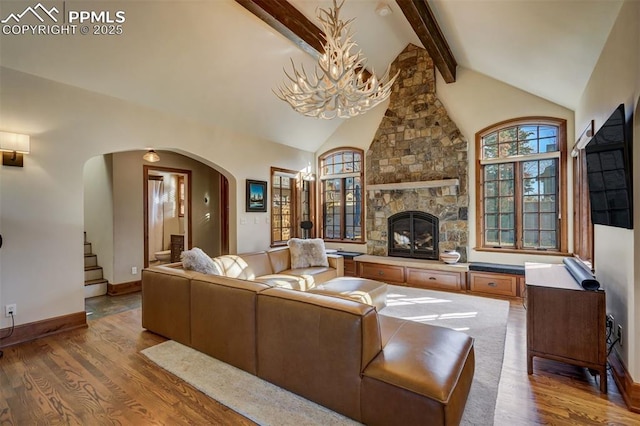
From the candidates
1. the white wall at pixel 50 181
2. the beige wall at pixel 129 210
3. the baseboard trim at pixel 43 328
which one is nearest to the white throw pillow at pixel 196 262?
the white wall at pixel 50 181

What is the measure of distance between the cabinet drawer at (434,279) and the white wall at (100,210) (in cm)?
536

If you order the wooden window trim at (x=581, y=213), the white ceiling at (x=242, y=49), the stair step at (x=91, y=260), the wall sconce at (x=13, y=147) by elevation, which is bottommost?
the stair step at (x=91, y=260)

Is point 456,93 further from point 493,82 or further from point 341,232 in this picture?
point 341,232

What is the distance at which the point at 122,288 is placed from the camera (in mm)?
5113

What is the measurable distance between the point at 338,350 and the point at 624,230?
240 cm

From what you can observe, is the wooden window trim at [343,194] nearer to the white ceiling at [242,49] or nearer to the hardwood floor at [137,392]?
A: the white ceiling at [242,49]

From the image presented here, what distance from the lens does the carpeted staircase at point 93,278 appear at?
193 inches

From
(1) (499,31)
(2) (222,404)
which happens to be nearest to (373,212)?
(1) (499,31)

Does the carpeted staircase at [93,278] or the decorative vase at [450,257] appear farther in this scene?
the decorative vase at [450,257]

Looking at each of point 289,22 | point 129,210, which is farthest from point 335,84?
point 129,210

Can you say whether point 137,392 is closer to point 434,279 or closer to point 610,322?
point 610,322

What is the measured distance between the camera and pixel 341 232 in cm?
693

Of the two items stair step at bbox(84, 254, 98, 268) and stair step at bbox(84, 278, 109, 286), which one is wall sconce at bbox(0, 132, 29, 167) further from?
stair step at bbox(84, 254, 98, 268)

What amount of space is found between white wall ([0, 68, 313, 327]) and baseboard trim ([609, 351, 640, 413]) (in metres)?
5.34
